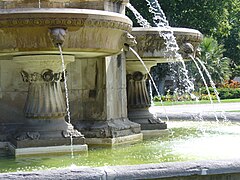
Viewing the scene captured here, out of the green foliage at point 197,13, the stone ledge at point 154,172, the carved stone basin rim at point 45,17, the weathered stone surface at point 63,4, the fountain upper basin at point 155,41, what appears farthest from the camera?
the green foliage at point 197,13

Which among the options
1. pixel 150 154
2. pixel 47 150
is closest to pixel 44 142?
pixel 47 150

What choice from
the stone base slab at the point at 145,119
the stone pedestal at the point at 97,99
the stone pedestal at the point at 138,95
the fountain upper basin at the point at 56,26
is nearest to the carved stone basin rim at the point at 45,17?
the fountain upper basin at the point at 56,26

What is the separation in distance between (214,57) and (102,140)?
3857 centimetres

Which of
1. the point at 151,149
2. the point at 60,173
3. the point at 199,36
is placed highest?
the point at 199,36

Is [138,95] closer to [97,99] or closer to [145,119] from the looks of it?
[145,119]

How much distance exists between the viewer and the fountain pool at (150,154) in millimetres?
6496

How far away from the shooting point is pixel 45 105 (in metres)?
A: 7.71

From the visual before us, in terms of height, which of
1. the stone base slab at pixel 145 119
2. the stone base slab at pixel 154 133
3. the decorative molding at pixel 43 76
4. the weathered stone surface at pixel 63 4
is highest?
the weathered stone surface at pixel 63 4

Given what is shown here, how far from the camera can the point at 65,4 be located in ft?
28.4

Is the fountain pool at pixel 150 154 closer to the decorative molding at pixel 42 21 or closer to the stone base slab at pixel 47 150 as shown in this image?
the stone base slab at pixel 47 150

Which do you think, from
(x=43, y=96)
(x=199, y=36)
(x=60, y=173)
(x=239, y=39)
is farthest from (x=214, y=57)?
(x=60, y=173)

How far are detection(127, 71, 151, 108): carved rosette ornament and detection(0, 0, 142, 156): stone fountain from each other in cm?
113

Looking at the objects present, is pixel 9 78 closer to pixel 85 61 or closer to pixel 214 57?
pixel 85 61

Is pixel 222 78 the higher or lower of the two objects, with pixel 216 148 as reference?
lower
